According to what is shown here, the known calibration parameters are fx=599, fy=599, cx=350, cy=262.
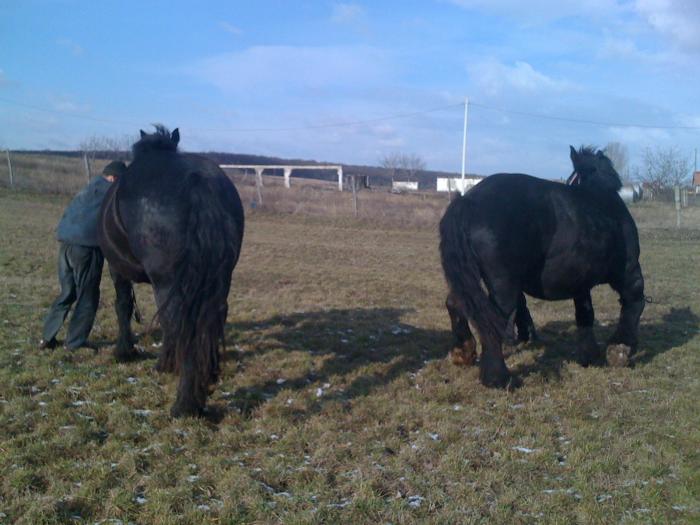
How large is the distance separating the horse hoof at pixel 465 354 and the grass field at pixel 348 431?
4.4 inches

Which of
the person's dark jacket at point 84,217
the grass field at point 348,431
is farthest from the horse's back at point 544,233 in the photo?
the person's dark jacket at point 84,217

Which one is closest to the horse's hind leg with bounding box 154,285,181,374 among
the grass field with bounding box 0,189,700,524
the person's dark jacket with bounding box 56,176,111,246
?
the grass field with bounding box 0,189,700,524

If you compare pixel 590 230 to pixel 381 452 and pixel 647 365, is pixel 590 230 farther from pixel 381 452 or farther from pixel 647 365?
pixel 381 452

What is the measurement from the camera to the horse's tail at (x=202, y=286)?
4574 millimetres

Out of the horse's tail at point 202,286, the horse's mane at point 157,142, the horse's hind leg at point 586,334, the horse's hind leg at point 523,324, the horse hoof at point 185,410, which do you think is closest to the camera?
the horse's tail at point 202,286

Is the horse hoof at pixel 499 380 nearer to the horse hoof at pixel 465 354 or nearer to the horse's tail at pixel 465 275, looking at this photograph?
the horse's tail at pixel 465 275

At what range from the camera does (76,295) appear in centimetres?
669

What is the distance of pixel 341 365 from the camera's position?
658 cm

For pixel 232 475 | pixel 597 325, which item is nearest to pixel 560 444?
pixel 232 475

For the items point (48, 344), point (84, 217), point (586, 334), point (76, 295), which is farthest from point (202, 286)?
point (586, 334)

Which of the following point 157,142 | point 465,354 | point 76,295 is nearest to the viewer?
point 157,142

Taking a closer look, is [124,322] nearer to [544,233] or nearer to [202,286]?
[202,286]

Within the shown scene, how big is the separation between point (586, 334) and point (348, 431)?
3.54 meters

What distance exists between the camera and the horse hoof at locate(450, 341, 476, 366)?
6523mm
